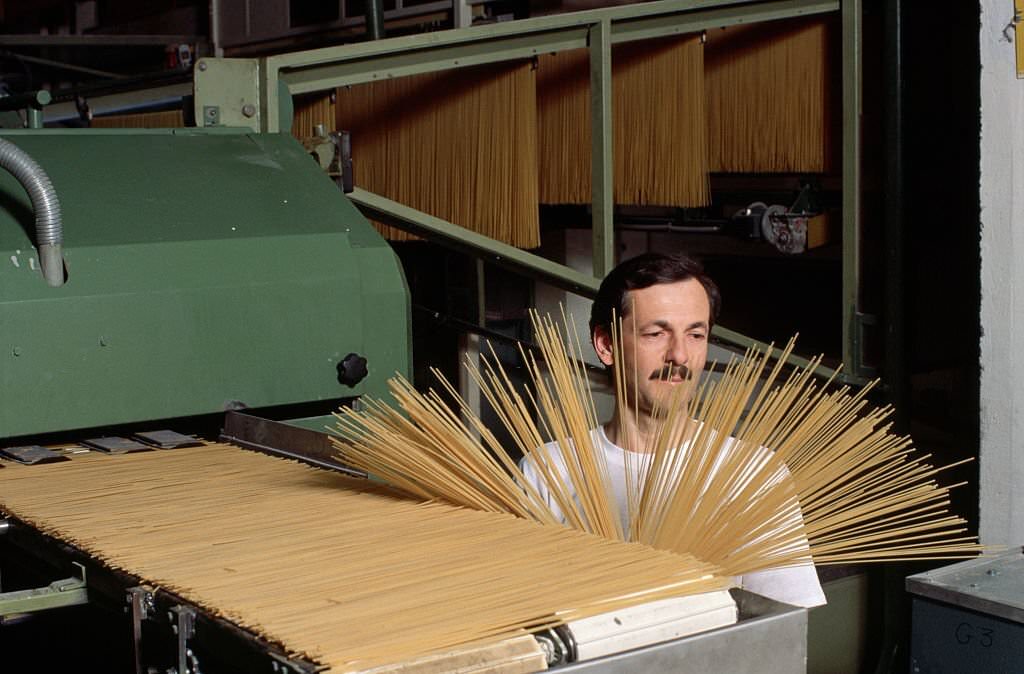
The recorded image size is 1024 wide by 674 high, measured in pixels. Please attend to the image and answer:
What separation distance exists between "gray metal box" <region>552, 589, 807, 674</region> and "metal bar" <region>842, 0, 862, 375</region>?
207cm

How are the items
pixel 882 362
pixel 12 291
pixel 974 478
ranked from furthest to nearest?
1. pixel 882 362
2. pixel 974 478
3. pixel 12 291

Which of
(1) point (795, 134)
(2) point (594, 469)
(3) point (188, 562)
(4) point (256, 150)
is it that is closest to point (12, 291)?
(4) point (256, 150)

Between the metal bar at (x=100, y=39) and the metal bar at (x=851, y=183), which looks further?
the metal bar at (x=100, y=39)

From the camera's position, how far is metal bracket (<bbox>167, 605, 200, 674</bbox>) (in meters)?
0.86

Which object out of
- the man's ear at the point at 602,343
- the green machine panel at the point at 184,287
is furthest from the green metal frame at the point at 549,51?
the man's ear at the point at 602,343

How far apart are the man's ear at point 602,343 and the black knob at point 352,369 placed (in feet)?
1.20

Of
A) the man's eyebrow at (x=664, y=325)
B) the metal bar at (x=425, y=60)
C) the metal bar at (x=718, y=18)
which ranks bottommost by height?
the man's eyebrow at (x=664, y=325)

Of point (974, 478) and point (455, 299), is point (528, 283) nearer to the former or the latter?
point (455, 299)

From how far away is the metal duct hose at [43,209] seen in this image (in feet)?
5.32

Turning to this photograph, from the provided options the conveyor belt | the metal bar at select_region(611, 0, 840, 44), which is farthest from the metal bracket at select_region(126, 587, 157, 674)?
the metal bar at select_region(611, 0, 840, 44)

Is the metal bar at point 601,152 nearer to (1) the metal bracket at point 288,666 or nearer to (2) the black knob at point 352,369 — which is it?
(2) the black knob at point 352,369

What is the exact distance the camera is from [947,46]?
9.16ft

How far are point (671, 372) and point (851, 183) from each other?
1542mm

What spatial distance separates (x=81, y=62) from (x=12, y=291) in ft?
14.2
